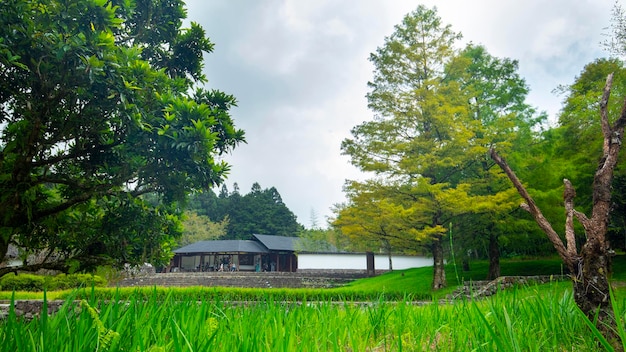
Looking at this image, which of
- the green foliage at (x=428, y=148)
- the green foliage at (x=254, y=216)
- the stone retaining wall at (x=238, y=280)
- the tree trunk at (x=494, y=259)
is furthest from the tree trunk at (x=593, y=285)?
the green foliage at (x=254, y=216)

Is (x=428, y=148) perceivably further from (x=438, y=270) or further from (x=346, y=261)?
(x=346, y=261)

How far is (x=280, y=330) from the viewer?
5.88ft

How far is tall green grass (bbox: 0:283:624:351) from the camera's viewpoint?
151 cm

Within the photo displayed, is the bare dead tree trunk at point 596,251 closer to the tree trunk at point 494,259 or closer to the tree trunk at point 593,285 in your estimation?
the tree trunk at point 593,285

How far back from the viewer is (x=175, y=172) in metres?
5.92

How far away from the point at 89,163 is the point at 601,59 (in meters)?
21.9

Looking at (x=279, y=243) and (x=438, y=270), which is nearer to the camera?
(x=438, y=270)

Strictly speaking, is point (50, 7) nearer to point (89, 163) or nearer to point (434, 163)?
point (89, 163)

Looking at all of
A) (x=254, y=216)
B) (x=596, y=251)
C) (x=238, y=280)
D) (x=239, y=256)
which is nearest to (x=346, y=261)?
(x=239, y=256)

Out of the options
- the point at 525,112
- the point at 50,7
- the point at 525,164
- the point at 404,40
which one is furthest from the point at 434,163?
the point at 50,7

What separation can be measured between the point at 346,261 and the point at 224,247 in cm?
1199

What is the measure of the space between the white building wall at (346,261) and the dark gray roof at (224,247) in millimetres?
4342

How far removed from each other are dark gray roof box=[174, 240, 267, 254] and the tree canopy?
2984 centimetres

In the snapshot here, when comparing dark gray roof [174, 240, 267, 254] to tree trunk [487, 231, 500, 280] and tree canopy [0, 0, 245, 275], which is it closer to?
tree trunk [487, 231, 500, 280]
